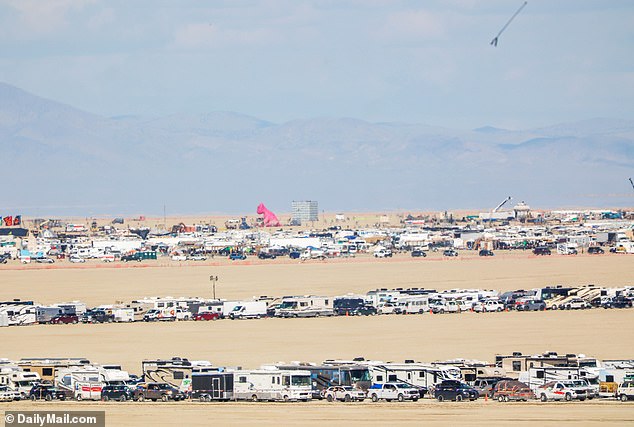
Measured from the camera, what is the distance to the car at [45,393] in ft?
91.4

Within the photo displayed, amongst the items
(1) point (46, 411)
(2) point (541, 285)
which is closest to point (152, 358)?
(1) point (46, 411)

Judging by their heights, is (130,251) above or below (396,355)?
above

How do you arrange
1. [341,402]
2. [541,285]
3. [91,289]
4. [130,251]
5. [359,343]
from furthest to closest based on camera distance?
1. [130,251]
2. [91,289]
3. [541,285]
4. [359,343]
5. [341,402]

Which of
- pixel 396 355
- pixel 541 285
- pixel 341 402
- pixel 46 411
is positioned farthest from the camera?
pixel 541 285

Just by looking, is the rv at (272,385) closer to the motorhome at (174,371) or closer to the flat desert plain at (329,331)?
the flat desert plain at (329,331)

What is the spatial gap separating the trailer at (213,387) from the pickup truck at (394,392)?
10.2 feet

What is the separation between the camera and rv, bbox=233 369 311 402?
89.8 ft

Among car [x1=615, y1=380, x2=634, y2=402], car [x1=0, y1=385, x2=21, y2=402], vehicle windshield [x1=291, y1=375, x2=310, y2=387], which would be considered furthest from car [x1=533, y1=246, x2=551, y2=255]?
car [x1=0, y1=385, x2=21, y2=402]

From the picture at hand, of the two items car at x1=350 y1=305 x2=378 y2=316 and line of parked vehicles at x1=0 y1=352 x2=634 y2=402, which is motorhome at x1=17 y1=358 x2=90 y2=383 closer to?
line of parked vehicles at x1=0 y1=352 x2=634 y2=402

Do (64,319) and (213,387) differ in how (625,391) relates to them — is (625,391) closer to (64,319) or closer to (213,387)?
(213,387)

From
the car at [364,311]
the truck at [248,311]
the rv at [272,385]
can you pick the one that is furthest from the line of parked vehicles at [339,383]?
the car at [364,311]

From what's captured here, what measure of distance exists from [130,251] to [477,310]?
47.8m

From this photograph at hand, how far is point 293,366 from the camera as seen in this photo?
28766 millimetres

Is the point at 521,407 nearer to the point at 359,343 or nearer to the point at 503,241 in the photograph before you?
the point at 359,343
